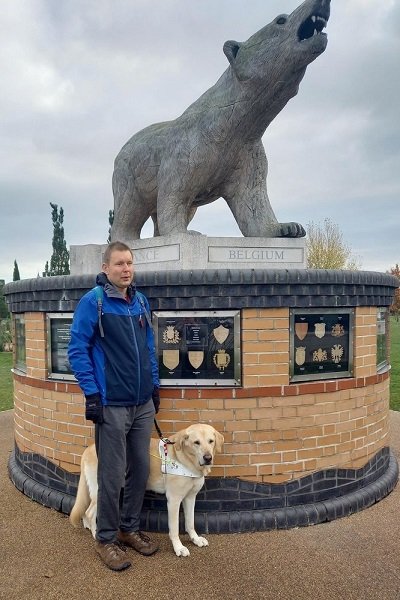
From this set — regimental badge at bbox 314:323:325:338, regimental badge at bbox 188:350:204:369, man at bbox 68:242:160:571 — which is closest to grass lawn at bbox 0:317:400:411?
regimental badge at bbox 314:323:325:338

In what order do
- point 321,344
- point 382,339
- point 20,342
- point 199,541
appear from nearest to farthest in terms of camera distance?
point 199,541, point 321,344, point 382,339, point 20,342

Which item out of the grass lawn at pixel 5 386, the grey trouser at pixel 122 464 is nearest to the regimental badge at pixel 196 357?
the grey trouser at pixel 122 464

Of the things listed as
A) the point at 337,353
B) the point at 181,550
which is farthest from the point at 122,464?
the point at 337,353

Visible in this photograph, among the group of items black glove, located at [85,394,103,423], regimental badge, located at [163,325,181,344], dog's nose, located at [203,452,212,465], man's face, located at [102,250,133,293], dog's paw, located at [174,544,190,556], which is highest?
man's face, located at [102,250,133,293]

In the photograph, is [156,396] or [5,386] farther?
[5,386]

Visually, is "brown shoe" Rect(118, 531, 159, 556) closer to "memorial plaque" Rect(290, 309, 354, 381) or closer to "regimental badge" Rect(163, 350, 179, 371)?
"regimental badge" Rect(163, 350, 179, 371)

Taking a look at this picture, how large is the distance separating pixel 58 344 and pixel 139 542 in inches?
71.7

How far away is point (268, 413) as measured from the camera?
3.93 meters

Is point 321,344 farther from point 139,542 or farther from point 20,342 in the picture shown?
point 20,342

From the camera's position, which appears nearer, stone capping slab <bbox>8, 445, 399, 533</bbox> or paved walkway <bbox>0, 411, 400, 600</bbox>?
paved walkway <bbox>0, 411, 400, 600</bbox>

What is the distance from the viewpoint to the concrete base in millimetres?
4496

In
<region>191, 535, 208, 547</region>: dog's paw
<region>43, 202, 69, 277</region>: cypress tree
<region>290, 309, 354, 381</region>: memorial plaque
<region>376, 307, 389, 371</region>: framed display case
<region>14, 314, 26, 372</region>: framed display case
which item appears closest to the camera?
<region>191, 535, 208, 547</region>: dog's paw

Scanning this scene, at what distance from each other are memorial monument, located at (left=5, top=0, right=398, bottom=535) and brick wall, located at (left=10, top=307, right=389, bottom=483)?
0.01 metres

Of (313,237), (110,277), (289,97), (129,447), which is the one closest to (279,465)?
(129,447)
